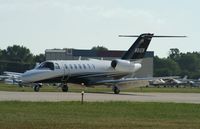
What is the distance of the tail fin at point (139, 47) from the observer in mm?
63156

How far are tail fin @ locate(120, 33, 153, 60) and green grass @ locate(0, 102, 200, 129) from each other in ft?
97.1

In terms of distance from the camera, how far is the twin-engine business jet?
192ft

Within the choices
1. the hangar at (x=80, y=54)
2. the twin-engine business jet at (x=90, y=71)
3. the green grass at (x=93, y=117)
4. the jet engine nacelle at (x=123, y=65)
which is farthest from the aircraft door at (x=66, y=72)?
the hangar at (x=80, y=54)

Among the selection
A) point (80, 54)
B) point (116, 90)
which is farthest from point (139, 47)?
point (80, 54)

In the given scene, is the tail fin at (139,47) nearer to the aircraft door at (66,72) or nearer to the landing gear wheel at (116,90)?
the landing gear wheel at (116,90)

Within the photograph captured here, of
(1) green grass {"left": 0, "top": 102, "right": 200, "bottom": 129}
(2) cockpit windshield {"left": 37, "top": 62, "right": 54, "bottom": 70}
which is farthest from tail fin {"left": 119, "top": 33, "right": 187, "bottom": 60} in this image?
(1) green grass {"left": 0, "top": 102, "right": 200, "bottom": 129}

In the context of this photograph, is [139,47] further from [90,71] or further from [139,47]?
[90,71]

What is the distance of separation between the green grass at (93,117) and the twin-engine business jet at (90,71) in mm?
24513

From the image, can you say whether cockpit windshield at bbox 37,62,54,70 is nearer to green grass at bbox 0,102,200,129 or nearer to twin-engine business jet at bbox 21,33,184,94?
twin-engine business jet at bbox 21,33,184,94

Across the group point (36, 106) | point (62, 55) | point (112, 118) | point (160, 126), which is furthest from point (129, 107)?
point (62, 55)

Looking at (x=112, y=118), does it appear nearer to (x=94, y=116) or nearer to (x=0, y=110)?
(x=94, y=116)

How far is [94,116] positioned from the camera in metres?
27.0

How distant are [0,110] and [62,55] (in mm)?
147049

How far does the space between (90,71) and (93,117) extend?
34241 mm
